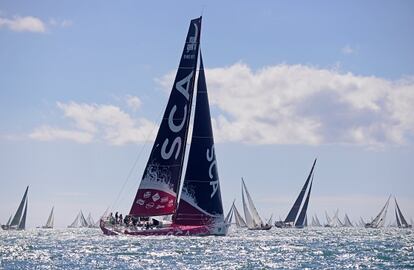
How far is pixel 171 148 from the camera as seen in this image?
59938mm

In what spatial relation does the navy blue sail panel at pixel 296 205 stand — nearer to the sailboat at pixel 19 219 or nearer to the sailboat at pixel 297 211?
the sailboat at pixel 297 211

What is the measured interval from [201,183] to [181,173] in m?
3.57

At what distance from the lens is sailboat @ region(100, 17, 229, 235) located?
56.9 m

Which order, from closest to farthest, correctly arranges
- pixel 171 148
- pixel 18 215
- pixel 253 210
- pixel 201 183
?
pixel 201 183, pixel 171 148, pixel 253 210, pixel 18 215

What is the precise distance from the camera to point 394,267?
36.2m

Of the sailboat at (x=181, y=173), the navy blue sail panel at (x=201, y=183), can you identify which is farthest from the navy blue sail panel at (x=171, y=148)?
the navy blue sail panel at (x=201, y=183)

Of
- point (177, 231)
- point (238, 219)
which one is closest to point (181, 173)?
point (177, 231)

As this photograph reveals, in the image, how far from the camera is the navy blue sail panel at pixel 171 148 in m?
59.7

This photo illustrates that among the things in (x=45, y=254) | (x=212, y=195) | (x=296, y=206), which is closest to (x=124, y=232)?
(x=212, y=195)

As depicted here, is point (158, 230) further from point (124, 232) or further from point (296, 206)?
point (296, 206)

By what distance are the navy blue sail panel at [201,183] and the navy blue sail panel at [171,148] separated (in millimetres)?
2394

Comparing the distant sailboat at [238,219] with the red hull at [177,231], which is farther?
the distant sailboat at [238,219]

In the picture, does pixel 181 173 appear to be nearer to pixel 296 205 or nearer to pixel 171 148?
pixel 171 148

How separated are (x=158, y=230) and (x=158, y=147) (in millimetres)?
7043
